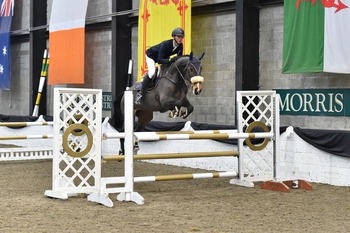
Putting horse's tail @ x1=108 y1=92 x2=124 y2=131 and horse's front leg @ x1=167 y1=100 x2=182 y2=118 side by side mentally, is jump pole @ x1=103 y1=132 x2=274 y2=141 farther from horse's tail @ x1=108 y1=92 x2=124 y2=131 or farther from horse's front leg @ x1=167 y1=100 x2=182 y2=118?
horse's tail @ x1=108 y1=92 x2=124 y2=131

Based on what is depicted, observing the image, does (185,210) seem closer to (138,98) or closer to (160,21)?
(138,98)

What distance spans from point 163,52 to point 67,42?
5.40 metres

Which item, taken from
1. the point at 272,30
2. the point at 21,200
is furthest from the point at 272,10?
the point at 21,200

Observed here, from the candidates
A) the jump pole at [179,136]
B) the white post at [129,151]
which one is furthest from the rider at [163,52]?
the white post at [129,151]

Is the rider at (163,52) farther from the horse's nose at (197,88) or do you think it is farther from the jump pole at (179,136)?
the jump pole at (179,136)

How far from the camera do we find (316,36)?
7.83m

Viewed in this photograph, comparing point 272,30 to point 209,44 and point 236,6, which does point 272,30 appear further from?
point 209,44

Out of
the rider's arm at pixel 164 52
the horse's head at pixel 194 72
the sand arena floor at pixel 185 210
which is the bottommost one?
the sand arena floor at pixel 185 210

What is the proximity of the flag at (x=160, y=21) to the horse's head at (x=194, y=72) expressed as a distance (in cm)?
248

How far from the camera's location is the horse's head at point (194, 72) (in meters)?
6.52

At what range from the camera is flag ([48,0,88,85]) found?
1199 cm

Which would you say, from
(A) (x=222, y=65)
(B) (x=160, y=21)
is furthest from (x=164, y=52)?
(B) (x=160, y=21)

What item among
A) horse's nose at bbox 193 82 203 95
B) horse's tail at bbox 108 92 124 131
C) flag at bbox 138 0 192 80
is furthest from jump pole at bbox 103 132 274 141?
flag at bbox 138 0 192 80

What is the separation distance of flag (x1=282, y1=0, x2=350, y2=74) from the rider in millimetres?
1695
